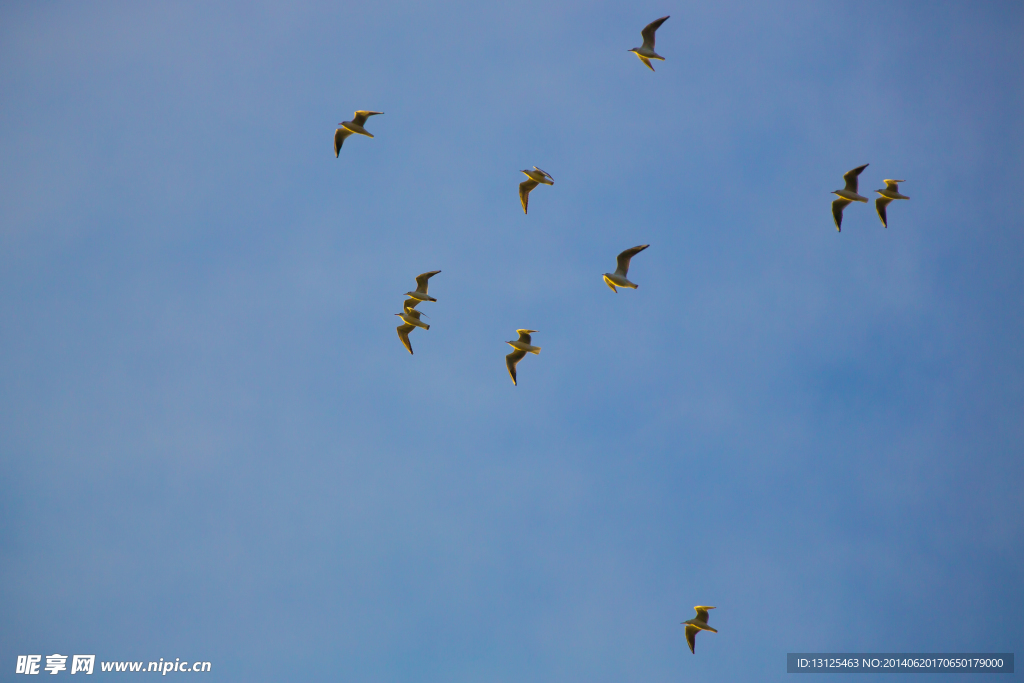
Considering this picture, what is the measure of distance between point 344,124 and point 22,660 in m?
49.3

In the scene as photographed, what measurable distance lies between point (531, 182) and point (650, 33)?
29.1 ft

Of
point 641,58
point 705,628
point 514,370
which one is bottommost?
point 705,628

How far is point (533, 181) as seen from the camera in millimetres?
43281

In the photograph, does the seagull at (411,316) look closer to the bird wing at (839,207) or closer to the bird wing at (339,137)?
the bird wing at (339,137)

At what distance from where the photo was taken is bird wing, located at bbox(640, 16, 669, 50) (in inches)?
1574

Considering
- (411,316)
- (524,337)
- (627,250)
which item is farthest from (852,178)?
(411,316)

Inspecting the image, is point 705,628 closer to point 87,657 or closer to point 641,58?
point 641,58

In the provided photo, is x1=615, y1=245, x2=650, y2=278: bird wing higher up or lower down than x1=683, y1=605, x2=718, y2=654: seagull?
higher up

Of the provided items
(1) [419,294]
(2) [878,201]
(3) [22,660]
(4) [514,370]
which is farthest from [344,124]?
A: (3) [22,660]

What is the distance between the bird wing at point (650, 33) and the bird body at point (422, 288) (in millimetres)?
14355

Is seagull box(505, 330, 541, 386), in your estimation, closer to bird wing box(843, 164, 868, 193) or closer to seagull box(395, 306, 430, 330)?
seagull box(395, 306, 430, 330)

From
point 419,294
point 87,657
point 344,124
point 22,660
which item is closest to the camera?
point 344,124

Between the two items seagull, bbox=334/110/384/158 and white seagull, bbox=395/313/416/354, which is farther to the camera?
white seagull, bbox=395/313/416/354

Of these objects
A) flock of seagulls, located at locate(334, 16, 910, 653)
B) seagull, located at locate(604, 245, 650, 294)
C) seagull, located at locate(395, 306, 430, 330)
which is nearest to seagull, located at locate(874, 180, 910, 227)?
flock of seagulls, located at locate(334, 16, 910, 653)
